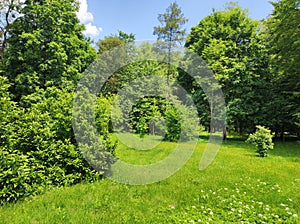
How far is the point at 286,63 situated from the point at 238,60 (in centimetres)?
388

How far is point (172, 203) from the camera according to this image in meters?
4.40

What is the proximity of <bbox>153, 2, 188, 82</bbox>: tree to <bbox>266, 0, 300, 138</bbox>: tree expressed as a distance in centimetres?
880

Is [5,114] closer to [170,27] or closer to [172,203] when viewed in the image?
[172,203]

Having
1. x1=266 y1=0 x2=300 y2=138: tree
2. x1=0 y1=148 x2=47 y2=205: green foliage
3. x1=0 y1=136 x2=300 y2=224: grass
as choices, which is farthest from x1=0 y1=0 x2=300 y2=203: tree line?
x1=0 y1=148 x2=47 y2=205: green foliage

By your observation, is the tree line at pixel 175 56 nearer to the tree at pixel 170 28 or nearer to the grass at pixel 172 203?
the tree at pixel 170 28

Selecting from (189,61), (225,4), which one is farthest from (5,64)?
(225,4)

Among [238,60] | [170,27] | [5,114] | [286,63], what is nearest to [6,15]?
[170,27]

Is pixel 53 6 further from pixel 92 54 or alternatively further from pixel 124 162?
pixel 124 162

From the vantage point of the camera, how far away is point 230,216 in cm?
375

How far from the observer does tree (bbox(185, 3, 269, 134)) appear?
1872cm

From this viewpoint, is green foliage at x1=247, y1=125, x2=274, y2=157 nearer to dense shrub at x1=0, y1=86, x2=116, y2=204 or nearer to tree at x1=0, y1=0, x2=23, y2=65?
dense shrub at x1=0, y1=86, x2=116, y2=204

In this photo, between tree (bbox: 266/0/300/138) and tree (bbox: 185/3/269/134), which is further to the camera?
tree (bbox: 185/3/269/134)

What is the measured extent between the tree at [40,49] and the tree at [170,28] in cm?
890

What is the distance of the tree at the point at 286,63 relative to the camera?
1545 centimetres
